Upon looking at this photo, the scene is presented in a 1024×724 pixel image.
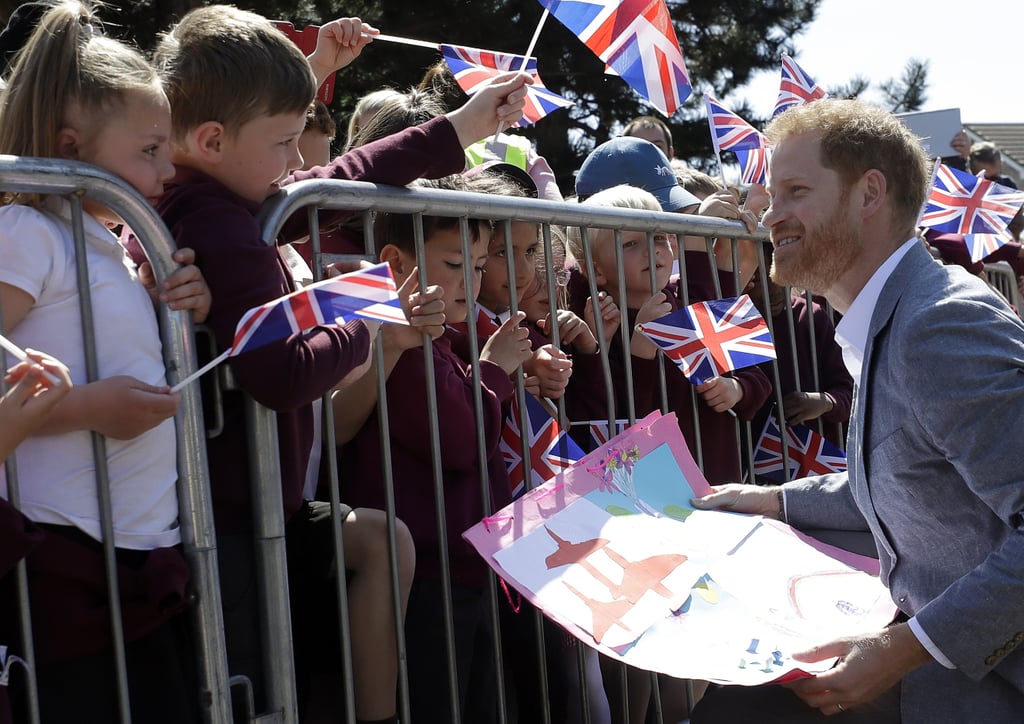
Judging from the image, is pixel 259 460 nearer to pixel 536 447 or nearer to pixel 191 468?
pixel 191 468

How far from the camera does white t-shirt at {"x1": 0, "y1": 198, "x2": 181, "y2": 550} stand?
2201mm

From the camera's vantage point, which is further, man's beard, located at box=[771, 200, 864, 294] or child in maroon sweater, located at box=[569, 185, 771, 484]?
child in maroon sweater, located at box=[569, 185, 771, 484]

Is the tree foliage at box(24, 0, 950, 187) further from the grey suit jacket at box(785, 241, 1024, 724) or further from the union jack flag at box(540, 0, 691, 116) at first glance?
the grey suit jacket at box(785, 241, 1024, 724)

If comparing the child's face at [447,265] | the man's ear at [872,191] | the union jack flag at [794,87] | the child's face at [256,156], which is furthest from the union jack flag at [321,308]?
the union jack flag at [794,87]

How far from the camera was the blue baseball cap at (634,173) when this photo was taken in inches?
200

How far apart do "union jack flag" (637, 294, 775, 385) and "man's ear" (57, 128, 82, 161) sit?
1.94 metres


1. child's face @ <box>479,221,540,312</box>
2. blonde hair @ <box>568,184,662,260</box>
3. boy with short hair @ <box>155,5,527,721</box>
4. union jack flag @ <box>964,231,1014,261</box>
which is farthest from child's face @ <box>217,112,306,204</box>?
union jack flag @ <box>964,231,1014,261</box>

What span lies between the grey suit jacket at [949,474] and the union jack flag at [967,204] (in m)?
3.78

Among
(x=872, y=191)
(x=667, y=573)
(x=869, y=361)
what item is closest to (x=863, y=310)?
(x=869, y=361)

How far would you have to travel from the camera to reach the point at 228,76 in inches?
102

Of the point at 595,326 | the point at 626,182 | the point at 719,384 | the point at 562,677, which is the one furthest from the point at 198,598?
the point at 626,182

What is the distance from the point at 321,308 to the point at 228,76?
0.69 meters

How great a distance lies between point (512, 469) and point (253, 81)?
4.40ft

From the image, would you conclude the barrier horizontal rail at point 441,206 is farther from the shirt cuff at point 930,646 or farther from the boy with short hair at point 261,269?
the shirt cuff at point 930,646
